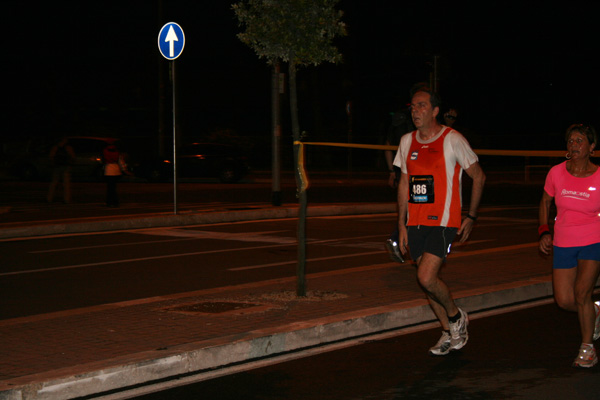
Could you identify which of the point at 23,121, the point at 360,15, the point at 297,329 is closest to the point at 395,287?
the point at 297,329

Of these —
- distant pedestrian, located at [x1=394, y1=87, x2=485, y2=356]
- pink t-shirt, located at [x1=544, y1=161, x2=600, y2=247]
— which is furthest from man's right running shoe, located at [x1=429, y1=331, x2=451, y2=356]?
pink t-shirt, located at [x1=544, y1=161, x2=600, y2=247]

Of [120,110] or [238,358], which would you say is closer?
[238,358]

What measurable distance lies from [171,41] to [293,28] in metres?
9.77

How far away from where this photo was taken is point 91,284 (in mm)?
10633

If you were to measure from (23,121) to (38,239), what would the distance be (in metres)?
37.1

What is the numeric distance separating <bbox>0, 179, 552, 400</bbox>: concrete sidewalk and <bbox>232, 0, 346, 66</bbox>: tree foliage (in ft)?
7.70

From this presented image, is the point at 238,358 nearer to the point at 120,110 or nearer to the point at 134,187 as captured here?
the point at 134,187

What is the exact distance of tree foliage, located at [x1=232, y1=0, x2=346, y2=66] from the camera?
904 centimetres

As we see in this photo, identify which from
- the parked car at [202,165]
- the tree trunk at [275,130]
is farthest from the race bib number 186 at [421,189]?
the parked car at [202,165]

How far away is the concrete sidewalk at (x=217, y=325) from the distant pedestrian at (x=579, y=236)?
1216 mm

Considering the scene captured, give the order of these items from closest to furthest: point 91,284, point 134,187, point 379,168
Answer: point 91,284
point 134,187
point 379,168

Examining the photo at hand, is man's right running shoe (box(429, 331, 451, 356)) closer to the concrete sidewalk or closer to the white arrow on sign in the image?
the concrete sidewalk

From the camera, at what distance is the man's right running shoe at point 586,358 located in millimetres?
6680

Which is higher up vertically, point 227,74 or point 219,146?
point 227,74
